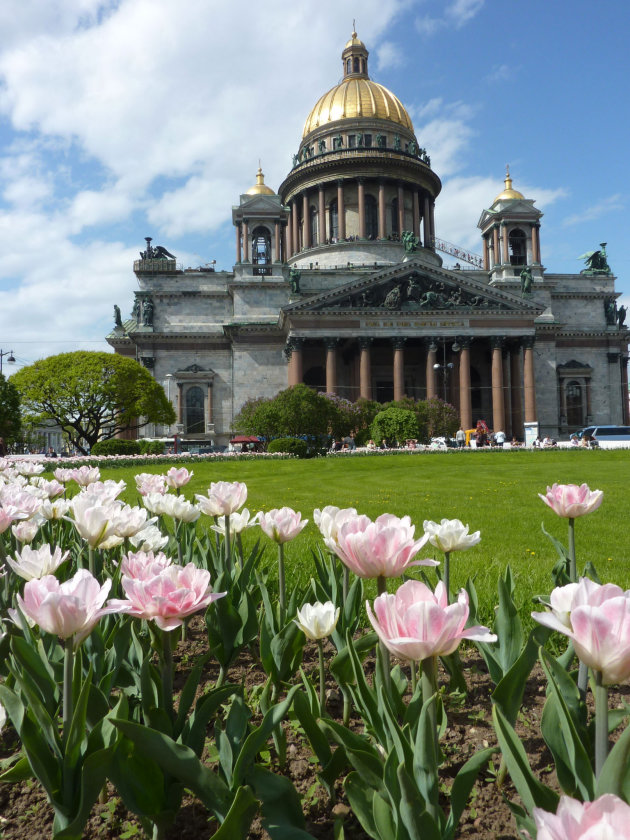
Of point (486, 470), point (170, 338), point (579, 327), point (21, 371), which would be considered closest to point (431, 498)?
point (486, 470)

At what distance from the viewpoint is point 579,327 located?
192ft

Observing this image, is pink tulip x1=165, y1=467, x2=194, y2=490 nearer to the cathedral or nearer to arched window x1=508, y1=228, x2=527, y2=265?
the cathedral

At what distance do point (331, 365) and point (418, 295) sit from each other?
941cm

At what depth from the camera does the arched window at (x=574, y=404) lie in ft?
186

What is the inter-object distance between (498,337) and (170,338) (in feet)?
93.8

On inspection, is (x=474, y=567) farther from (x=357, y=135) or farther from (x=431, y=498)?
(x=357, y=135)

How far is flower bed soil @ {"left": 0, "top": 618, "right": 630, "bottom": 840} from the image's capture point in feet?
7.33

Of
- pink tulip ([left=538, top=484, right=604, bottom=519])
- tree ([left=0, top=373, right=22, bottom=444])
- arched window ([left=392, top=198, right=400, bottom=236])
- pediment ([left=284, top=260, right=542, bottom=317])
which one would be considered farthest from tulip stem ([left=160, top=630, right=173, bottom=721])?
arched window ([left=392, top=198, right=400, bottom=236])

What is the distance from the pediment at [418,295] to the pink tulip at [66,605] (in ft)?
155

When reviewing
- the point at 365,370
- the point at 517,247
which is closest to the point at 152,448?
the point at 365,370

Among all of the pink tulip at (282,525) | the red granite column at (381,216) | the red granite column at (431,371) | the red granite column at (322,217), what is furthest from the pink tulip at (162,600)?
the red granite column at (322,217)

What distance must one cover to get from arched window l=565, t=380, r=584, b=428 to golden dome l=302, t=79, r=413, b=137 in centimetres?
3132

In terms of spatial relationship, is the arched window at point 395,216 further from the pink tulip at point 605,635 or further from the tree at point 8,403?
the pink tulip at point 605,635

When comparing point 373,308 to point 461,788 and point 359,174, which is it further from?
point 461,788
